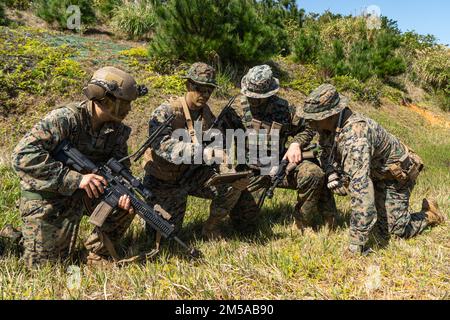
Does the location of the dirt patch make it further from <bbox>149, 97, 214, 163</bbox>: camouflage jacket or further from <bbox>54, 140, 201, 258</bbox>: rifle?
<bbox>54, 140, 201, 258</bbox>: rifle

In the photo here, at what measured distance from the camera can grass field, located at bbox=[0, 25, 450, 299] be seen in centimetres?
282

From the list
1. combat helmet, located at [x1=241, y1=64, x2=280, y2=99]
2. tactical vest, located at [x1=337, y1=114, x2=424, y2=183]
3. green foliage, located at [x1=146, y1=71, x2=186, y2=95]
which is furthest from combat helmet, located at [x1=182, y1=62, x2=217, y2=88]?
green foliage, located at [x1=146, y1=71, x2=186, y2=95]

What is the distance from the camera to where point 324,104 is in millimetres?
3559

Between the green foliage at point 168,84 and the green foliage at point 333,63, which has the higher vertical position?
the green foliage at point 333,63

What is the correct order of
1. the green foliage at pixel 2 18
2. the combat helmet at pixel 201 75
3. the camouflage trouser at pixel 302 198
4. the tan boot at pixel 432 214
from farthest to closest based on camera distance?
the green foliage at pixel 2 18 → the tan boot at pixel 432 214 → the camouflage trouser at pixel 302 198 → the combat helmet at pixel 201 75

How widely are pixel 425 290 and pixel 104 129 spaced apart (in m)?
2.86

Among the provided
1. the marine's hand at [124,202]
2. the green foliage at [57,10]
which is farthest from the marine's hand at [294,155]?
the green foliage at [57,10]

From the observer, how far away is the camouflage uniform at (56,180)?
117 inches

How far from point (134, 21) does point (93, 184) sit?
357 inches

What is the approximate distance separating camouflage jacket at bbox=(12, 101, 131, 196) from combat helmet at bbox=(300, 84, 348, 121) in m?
1.81

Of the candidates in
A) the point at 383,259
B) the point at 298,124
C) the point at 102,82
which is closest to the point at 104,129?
the point at 102,82

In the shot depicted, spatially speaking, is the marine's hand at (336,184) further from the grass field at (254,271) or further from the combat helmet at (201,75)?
the combat helmet at (201,75)

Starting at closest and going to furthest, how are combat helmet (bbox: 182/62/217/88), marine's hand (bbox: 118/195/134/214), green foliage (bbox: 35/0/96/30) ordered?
1. marine's hand (bbox: 118/195/134/214)
2. combat helmet (bbox: 182/62/217/88)
3. green foliage (bbox: 35/0/96/30)

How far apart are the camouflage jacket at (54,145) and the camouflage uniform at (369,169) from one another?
196 centimetres
